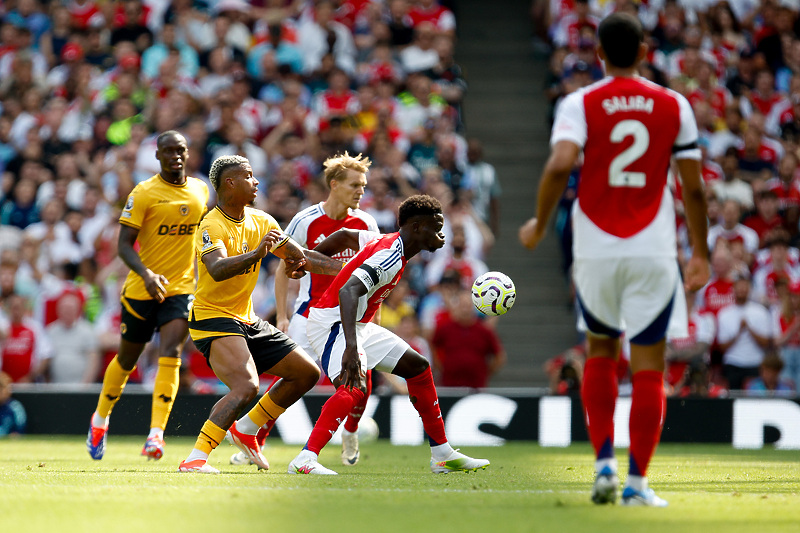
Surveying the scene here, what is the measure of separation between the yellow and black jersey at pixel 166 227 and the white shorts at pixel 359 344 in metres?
1.73

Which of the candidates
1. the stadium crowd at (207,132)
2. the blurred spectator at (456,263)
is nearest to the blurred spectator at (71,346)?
the stadium crowd at (207,132)

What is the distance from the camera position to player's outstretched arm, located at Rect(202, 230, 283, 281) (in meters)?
6.94

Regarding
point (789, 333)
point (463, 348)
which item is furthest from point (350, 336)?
point (789, 333)

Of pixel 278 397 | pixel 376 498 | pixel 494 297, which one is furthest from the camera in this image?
pixel 494 297

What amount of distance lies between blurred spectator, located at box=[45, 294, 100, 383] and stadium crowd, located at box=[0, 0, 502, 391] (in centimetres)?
2

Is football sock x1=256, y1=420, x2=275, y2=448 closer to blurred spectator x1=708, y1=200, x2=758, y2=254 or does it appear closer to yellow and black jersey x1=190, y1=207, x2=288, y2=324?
yellow and black jersey x1=190, y1=207, x2=288, y2=324

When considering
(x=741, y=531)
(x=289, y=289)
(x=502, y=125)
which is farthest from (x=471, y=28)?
(x=741, y=531)

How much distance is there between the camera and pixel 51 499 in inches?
214

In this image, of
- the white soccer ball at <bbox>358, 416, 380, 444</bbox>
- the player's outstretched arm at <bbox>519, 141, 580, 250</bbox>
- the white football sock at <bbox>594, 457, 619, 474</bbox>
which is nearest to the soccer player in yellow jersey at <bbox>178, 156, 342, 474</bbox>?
the player's outstretched arm at <bbox>519, 141, 580, 250</bbox>

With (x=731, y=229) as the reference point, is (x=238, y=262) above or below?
below

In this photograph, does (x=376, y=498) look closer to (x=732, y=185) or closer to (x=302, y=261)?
(x=302, y=261)

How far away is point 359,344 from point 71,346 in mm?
7760

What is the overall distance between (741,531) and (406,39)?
47.2 ft

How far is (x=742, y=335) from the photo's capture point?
44.3 feet
